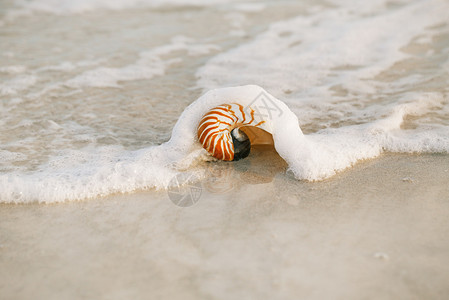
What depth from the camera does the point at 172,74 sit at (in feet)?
15.3

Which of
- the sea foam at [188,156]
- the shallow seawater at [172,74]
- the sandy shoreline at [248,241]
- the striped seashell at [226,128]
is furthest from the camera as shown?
the shallow seawater at [172,74]

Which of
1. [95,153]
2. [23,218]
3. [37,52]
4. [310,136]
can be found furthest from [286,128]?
[37,52]

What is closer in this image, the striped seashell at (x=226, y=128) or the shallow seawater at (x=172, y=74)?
the striped seashell at (x=226, y=128)

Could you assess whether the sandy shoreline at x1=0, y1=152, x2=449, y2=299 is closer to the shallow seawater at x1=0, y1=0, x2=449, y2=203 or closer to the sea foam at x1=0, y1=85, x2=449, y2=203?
the sea foam at x1=0, y1=85, x2=449, y2=203

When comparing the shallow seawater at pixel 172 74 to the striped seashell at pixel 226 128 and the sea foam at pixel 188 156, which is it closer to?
the sea foam at pixel 188 156

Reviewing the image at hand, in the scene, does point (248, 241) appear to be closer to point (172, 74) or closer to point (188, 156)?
point (188, 156)

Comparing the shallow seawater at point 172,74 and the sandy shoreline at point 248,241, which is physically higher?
the shallow seawater at point 172,74

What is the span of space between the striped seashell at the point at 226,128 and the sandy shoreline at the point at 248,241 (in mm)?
185

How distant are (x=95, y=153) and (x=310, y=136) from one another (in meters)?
1.54

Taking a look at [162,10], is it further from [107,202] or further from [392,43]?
[107,202]

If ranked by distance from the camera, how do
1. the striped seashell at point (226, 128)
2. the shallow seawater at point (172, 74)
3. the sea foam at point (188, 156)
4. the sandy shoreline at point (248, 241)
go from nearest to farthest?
the sandy shoreline at point (248, 241)
the sea foam at point (188, 156)
the striped seashell at point (226, 128)
the shallow seawater at point (172, 74)

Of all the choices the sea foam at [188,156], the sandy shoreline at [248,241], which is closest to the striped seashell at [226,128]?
the sea foam at [188,156]

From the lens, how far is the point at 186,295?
1.83 meters

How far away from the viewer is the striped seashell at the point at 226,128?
279 cm
